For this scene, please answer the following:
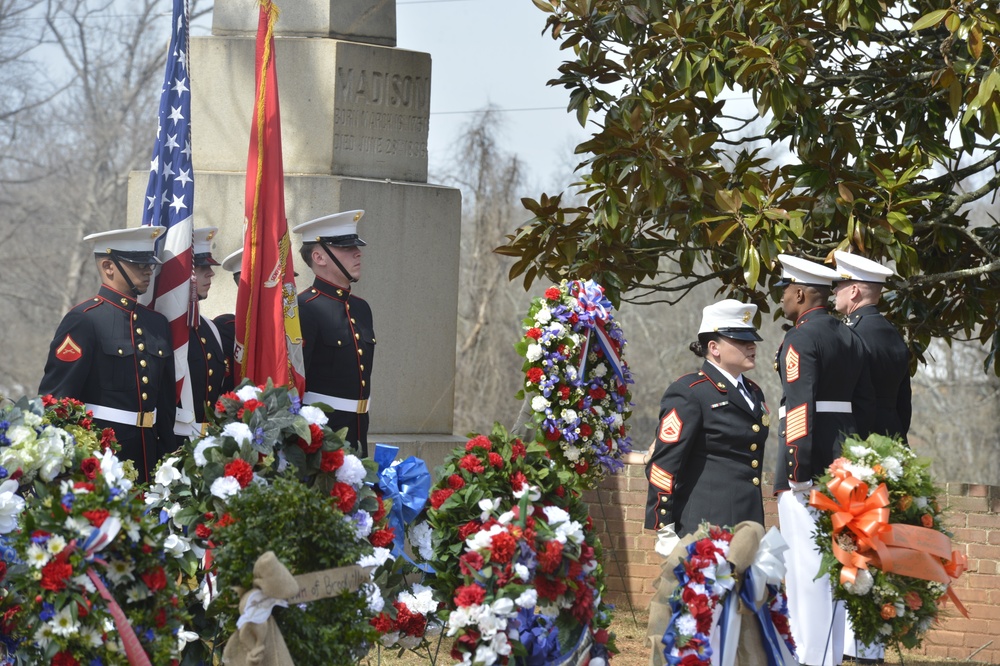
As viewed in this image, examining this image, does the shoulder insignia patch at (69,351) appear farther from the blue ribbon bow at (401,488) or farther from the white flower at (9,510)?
the white flower at (9,510)

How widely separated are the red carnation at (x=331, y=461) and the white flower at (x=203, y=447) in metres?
0.37

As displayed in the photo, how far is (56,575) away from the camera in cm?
420

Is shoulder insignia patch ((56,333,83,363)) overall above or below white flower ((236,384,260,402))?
above

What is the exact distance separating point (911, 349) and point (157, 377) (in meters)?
4.52

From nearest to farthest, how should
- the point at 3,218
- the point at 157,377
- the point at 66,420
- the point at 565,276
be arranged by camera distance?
the point at 66,420
the point at 157,377
the point at 565,276
the point at 3,218

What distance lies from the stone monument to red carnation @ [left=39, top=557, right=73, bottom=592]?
150 inches

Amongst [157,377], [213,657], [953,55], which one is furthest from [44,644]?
[953,55]

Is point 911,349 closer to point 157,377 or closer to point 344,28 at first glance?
point 344,28

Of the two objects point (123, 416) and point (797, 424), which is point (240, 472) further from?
point (797, 424)

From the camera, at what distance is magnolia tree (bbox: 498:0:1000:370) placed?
7066 mm

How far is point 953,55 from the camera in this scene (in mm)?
7613

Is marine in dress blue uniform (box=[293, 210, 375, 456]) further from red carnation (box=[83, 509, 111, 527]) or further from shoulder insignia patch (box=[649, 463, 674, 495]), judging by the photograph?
red carnation (box=[83, 509, 111, 527])

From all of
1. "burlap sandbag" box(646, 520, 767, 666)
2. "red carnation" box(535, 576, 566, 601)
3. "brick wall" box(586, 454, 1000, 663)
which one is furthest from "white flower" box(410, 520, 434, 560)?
"brick wall" box(586, 454, 1000, 663)

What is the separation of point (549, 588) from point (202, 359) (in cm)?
276
